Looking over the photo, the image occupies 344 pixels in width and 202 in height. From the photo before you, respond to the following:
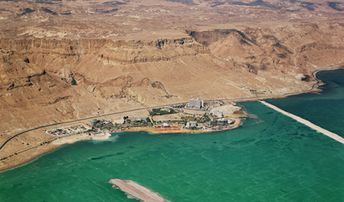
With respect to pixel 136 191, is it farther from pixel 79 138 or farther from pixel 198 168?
pixel 79 138

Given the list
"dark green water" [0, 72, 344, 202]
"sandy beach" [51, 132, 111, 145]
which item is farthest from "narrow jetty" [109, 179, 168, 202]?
"sandy beach" [51, 132, 111, 145]

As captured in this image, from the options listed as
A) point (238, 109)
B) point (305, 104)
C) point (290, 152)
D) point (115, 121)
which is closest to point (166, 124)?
point (115, 121)

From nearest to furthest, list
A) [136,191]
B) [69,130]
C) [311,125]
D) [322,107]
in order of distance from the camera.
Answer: [136,191] → [69,130] → [311,125] → [322,107]

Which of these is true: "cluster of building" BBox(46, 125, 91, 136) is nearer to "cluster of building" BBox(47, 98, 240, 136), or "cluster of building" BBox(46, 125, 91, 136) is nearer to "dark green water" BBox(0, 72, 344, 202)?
"cluster of building" BBox(47, 98, 240, 136)

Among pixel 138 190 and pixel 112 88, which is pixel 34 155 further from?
pixel 112 88

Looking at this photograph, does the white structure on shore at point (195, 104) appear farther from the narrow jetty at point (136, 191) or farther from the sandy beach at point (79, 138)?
the narrow jetty at point (136, 191)

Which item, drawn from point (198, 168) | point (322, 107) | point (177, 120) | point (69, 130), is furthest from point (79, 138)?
point (322, 107)

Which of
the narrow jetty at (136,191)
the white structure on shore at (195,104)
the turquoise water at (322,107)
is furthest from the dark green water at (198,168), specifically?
the white structure on shore at (195,104)
